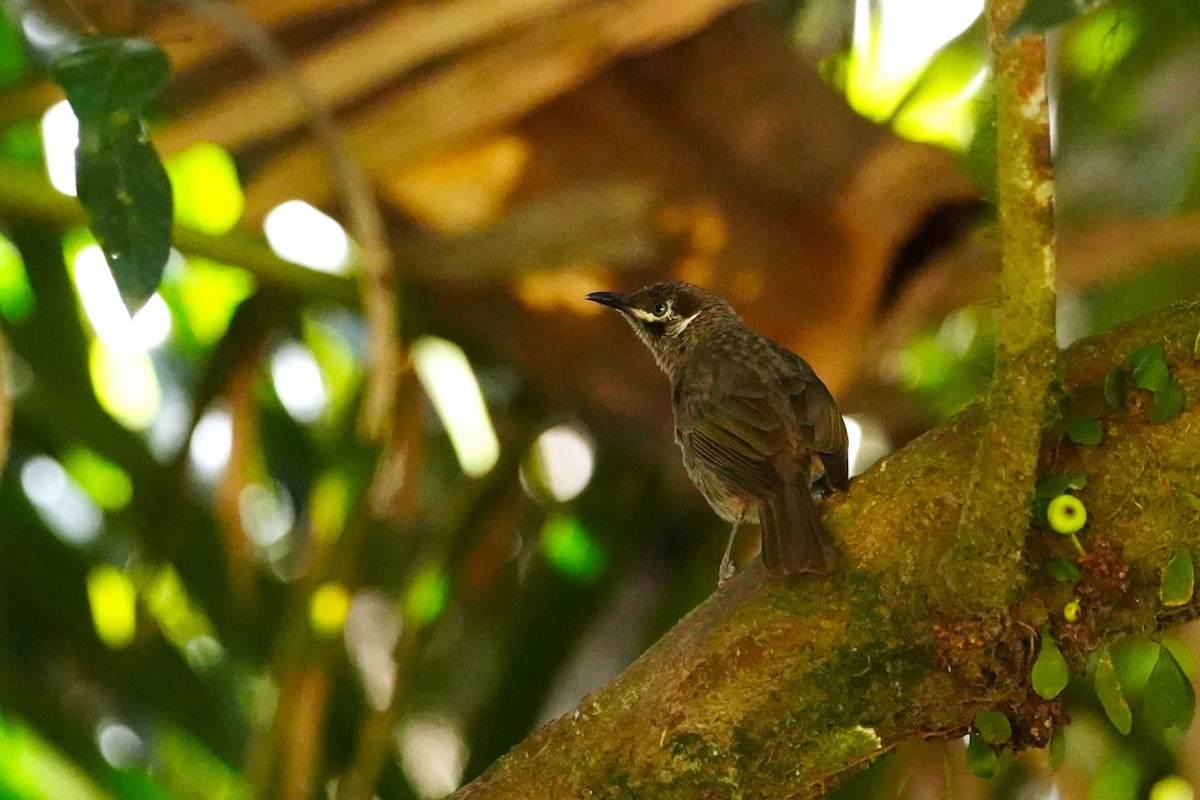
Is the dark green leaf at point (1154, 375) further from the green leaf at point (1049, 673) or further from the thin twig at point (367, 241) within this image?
the thin twig at point (367, 241)

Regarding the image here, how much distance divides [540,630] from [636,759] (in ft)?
6.58

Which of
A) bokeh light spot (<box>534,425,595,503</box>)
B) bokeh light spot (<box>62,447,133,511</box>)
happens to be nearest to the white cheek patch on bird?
bokeh light spot (<box>534,425,595,503</box>)

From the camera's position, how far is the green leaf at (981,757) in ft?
7.67

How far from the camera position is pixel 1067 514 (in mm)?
2164

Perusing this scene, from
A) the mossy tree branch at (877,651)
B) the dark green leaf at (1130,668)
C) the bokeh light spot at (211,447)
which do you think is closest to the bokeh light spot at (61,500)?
the bokeh light spot at (211,447)

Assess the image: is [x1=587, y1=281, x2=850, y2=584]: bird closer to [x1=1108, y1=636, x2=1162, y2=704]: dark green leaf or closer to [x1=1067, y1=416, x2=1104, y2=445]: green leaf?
[x1=1067, y1=416, x2=1104, y2=445]: green leaf

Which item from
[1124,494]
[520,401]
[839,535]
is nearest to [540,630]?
[520,401]

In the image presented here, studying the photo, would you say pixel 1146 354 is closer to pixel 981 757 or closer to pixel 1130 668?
pixel 981 757

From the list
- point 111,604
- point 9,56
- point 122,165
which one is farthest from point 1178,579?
point 9,56

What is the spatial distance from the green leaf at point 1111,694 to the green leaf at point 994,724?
0.63ft

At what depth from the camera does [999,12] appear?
2082 millimetres

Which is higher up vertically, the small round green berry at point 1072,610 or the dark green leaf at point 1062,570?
the dark green leaf at point 1062,570

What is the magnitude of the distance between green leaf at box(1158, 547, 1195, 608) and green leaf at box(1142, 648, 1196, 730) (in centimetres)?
21

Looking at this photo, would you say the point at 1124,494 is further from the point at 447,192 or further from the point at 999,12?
the point at 447,192
